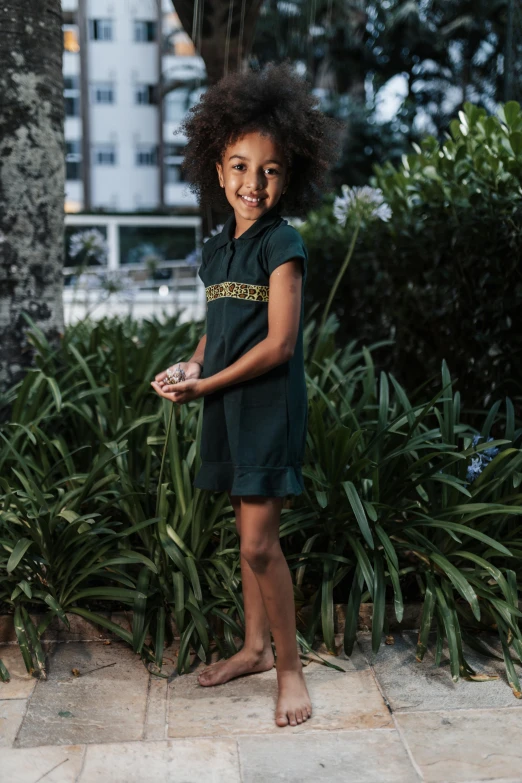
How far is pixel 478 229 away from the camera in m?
3.40

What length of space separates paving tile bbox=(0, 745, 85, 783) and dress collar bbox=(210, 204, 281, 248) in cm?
139

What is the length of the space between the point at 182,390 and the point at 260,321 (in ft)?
0.92

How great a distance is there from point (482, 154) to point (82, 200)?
2822 cm

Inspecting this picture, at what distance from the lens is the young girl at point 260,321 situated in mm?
2102

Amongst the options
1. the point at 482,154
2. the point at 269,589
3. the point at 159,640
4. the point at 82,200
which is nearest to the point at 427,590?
the point at 269,589

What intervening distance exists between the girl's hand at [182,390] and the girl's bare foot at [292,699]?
2.75 ft

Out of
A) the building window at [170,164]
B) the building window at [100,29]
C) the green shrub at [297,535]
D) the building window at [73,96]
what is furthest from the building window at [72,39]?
the green shrub at [297,535]

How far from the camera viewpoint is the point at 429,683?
242cm

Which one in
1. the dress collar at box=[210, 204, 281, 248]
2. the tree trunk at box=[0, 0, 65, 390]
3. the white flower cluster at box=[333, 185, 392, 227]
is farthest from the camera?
the white flower cluster at box=[333, 185, 392, 227]

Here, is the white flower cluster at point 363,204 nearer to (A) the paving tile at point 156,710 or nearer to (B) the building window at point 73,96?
(A) the paving tile at point 156,710

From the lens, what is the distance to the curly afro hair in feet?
6.98

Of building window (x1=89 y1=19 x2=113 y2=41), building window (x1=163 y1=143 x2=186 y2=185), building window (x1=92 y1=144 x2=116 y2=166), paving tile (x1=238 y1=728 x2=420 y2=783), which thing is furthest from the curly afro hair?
building window (x1=89 y1=19 x2=113 y2=41)

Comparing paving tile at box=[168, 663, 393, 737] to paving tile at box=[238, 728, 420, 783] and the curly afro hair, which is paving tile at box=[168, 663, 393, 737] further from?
the curly afro hair

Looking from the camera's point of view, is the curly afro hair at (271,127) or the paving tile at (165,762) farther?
the curly afro hair at (271,127)
